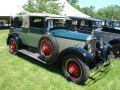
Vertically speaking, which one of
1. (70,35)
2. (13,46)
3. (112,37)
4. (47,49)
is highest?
(70,35)

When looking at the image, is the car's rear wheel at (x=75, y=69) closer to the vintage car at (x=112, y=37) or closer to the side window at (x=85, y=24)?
the vintage car at (x=112, y=37)

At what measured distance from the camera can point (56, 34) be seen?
24.8 feet

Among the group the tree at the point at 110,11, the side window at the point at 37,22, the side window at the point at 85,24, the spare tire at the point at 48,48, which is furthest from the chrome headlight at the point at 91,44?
the tree at the point at 110,11

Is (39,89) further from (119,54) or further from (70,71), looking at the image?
(119,54)

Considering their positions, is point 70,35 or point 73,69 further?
point 70,35

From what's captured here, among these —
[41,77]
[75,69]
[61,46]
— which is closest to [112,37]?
[61,46]

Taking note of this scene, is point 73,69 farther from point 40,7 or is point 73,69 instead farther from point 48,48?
point 40,7

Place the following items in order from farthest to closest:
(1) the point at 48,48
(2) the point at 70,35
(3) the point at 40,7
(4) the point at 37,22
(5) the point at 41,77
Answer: (3) the point at 40,7, (4) the point at 37,22, (1) the point at 48,48, (2) the point at 70,35, (5) the point at 41,77

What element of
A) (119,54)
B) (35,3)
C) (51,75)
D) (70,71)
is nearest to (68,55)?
(70,71)

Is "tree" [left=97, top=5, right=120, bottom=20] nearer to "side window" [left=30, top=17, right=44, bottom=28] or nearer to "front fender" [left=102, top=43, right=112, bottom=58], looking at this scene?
"front fender" [left=102, top=43, right=112, bottom=58]

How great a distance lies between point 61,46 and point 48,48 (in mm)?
461

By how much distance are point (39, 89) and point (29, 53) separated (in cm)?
266

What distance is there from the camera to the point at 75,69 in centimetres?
668

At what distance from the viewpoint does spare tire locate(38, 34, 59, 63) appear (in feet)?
23.7
